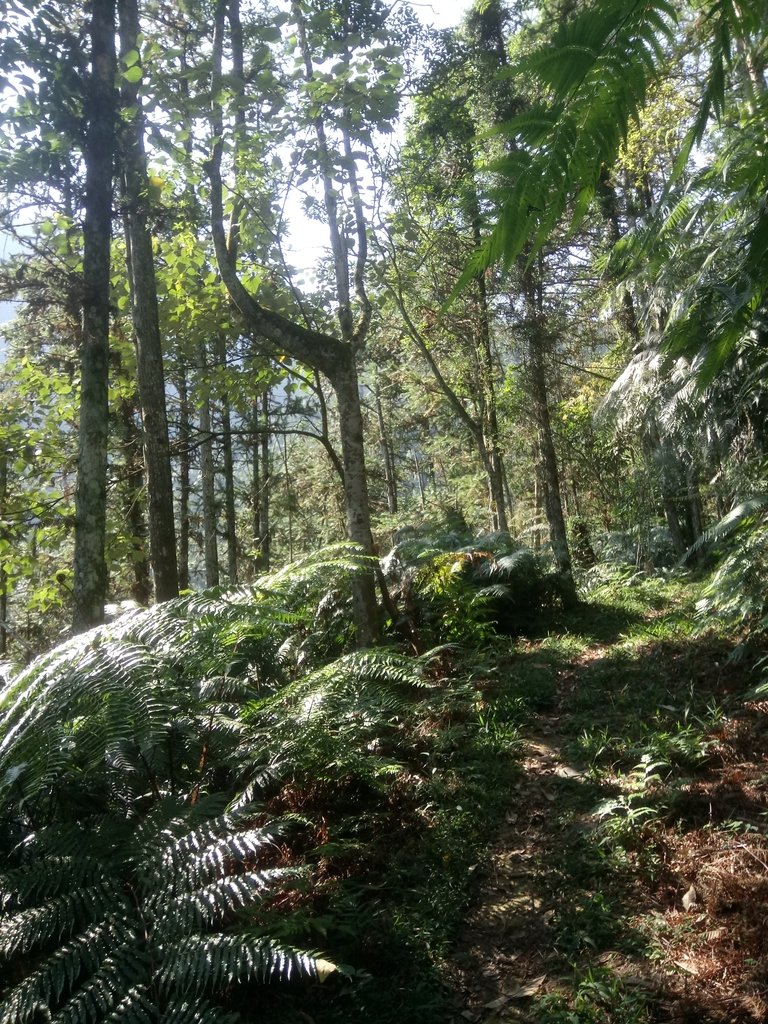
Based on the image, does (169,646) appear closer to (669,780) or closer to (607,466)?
(669,780)

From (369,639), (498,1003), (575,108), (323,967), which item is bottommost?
(498,1003)

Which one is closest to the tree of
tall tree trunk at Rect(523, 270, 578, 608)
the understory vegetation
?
the understory vegetation

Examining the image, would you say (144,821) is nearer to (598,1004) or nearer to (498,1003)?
(498,1003)

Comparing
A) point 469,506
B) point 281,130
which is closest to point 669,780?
point 281,130

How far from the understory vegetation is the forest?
21 millimetres

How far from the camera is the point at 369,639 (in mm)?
6637

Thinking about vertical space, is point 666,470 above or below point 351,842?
above

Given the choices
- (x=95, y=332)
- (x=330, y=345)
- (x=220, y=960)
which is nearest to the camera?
(x=220, y=960)

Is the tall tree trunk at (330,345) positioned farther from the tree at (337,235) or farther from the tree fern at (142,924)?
the tree fern at (142,924)

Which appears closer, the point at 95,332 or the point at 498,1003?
the point at 498,1003

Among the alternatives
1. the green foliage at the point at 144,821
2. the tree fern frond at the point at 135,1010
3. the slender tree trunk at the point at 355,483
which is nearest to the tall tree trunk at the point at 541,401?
the slender tree trunk at the point at 355,483

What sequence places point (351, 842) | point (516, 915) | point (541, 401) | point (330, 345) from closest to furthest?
1. point (516, 915)
2. point (351, 842)
3. point (330, 345)
4. point (541, 401)

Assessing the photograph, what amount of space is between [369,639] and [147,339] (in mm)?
3619

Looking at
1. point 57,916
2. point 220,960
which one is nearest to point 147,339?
point 57,916
